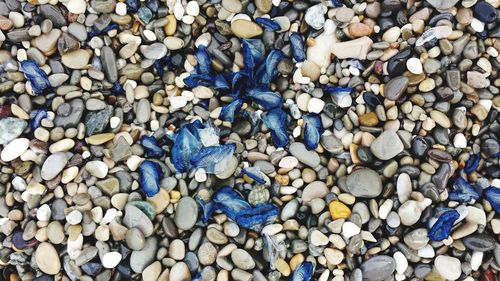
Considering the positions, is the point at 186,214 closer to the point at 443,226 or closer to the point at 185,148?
the point at 185,148

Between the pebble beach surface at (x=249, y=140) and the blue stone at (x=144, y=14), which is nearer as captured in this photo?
the pebble beach surface at (x=249, y=140)

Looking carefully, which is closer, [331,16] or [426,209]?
[426,209]

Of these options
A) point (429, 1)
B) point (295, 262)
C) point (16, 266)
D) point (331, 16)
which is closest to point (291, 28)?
point (331, 16)

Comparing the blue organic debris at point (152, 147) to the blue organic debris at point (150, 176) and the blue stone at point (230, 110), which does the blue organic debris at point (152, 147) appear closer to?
the blue organic debris at point (150, 176)

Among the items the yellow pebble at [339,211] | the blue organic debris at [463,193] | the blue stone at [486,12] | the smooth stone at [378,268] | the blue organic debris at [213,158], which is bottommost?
the smooth stone at [378,268]

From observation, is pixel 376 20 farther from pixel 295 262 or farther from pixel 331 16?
pixel 295 262

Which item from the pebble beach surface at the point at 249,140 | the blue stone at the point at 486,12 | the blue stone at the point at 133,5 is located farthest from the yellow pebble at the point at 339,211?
the blue stone at the point at 133,5
